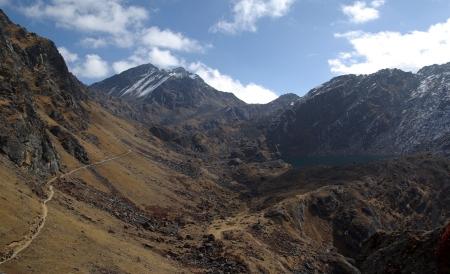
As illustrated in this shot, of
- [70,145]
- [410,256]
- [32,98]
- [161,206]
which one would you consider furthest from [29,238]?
[32,98]

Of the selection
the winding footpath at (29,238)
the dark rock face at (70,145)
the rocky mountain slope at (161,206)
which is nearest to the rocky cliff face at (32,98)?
the rocky mountain slope at (161,206)

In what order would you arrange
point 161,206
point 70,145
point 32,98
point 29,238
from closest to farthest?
point 29,238 < point 70,145 < point 161,206 < point 32,98

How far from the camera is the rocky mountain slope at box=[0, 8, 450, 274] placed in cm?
5866

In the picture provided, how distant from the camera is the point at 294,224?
122m

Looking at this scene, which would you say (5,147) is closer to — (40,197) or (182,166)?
(40,197)

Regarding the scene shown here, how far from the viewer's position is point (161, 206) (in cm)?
12962

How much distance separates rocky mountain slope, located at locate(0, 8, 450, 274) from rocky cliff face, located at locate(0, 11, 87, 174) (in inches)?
16.6

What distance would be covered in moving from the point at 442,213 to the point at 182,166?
93.5 metres

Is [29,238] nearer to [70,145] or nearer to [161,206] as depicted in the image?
[70,145]

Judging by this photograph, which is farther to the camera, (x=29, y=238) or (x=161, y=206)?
(x=161, y=206)

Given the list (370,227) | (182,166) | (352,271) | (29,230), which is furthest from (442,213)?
(29,230)

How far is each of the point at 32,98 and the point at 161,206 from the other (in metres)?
44.3

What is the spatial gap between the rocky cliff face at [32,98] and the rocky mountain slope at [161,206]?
421mm

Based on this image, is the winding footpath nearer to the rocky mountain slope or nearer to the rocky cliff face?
the rocky mountain slope
